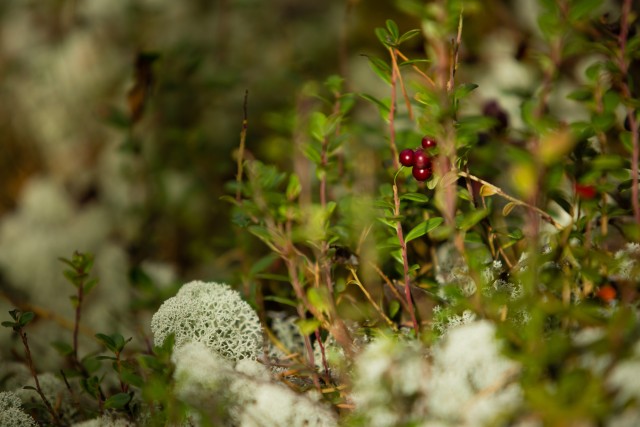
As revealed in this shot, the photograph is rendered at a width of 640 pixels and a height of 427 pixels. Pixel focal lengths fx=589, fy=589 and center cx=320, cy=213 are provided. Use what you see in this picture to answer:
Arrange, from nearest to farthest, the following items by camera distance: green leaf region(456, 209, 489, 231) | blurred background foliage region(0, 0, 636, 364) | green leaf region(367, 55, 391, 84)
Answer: green leaf region(456, 209, 489, 231)
green leaf region(367, 55, 391, 84)
blurred background foliage region(0, 0, 636, 364)

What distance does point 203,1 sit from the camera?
239cm

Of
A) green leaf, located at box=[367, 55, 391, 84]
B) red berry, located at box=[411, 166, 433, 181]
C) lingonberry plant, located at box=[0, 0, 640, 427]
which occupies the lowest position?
lingonberry plant, located at box=[0, 0, 640, 427]

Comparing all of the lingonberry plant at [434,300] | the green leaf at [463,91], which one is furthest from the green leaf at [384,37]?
the green leaf at [463,91]

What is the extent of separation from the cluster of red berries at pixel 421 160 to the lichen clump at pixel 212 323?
0.95 ft

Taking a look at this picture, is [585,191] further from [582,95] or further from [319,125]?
[319,125]

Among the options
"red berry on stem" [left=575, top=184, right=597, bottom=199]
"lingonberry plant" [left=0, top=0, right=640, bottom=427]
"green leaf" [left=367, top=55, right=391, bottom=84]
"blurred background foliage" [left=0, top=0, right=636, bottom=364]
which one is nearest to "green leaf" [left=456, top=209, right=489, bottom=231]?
"lingonberry plant" [left=0, top=0, right=640, bottom=427]

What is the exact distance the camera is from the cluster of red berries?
0.76m

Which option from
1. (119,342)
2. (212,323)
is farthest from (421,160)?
(119,342)

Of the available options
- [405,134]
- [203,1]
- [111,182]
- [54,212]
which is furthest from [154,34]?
[405,134]

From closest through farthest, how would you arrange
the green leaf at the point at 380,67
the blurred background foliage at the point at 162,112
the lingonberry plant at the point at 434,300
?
1. the lingonberry plant at the point at 434,300
2. the green leaf at the point at 380,67
3. the blurred background foliage at the point at 162,112

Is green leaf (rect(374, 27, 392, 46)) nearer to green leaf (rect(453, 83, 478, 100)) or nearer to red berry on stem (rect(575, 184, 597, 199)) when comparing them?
green leaf (rect(453, 83, 478, 100))

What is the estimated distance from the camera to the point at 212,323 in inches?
30.8

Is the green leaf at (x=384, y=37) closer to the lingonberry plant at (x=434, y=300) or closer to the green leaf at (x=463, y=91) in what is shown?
the lingonberry plant at (x=434, y=300)

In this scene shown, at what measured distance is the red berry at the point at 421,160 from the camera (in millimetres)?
762
